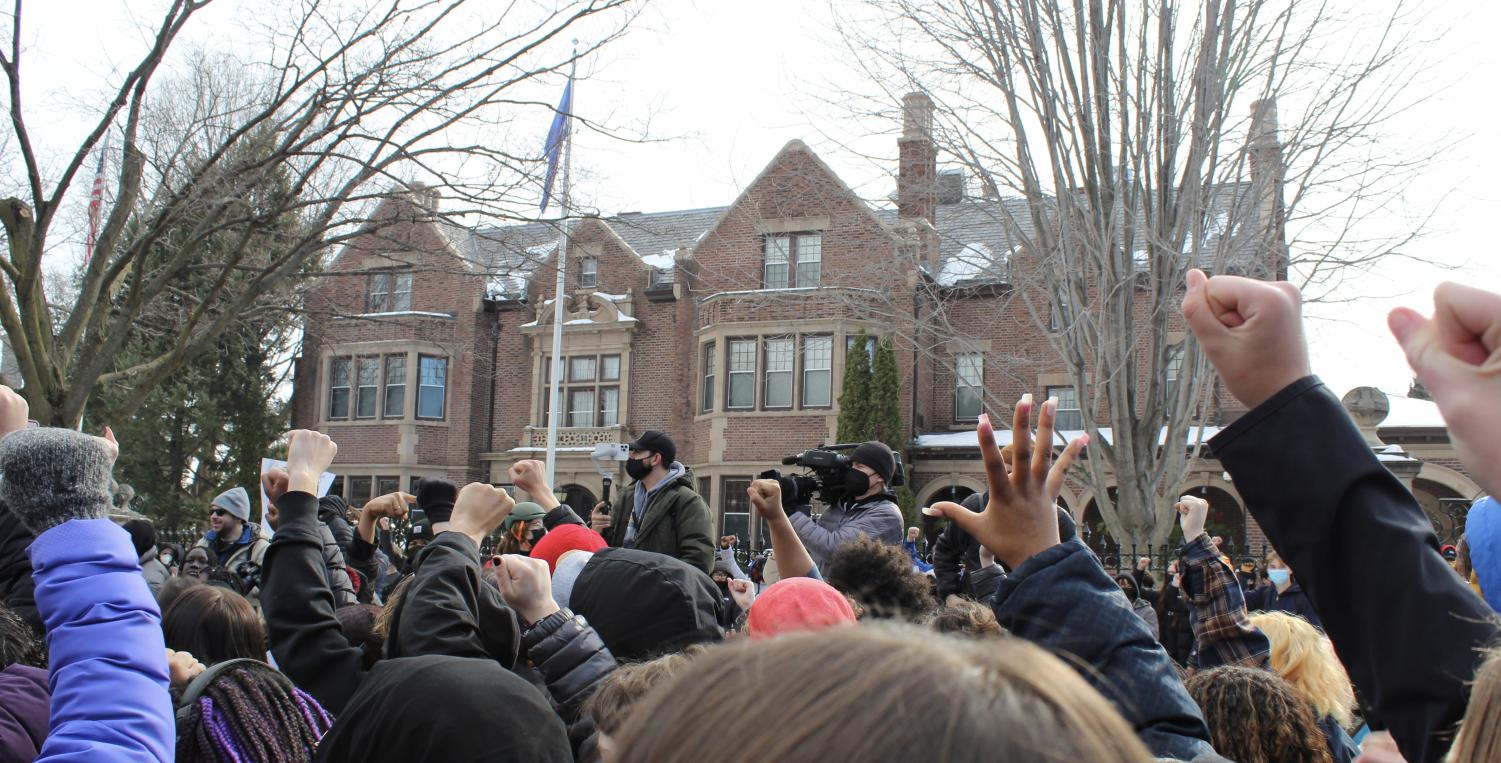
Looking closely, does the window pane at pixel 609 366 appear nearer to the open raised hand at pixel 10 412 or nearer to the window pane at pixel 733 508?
the window pane at pixel 733 508

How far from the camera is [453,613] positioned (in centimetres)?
275

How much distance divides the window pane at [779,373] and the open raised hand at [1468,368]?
2214 cm

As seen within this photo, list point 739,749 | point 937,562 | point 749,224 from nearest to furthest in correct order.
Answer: point 739,749, point 937,562, point 749,224

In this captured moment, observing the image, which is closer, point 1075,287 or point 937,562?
point 937,562

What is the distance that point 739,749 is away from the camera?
2.31 feet

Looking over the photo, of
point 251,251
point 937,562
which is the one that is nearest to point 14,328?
point 251,251

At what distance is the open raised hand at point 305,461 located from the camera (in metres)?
3.16

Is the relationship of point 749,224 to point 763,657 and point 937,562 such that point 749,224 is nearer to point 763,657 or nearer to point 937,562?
point 937,562

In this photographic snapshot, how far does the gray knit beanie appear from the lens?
2.02 metres

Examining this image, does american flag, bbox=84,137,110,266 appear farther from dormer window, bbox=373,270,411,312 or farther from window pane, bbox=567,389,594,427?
dormer window, bbox=373,270,411,312

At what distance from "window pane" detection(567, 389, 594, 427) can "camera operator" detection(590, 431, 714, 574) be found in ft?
64.5

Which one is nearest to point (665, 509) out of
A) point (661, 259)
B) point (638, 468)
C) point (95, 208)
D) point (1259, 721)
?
point (638, 468)

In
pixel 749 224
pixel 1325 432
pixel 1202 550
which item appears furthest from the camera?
pixel 749 224

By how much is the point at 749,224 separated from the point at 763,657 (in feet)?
76.8
